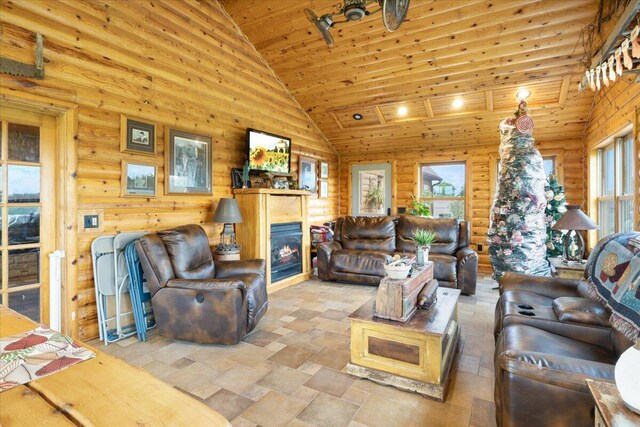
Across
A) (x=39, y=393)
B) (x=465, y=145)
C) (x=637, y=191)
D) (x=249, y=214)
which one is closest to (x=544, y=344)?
(x=39, y=393)

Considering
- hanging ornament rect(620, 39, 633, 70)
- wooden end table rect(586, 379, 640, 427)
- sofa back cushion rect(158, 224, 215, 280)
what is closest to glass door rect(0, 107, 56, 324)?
sofa back cushion rect(158, 224, 215, 280)

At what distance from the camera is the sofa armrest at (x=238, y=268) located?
3408mm

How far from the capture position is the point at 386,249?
16.5 feet

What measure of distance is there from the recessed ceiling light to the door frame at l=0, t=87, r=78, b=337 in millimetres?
5251

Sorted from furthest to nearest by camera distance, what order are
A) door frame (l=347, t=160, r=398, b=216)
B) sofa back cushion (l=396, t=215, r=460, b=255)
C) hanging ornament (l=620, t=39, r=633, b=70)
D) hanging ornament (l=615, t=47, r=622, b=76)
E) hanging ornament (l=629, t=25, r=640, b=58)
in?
door frame (l=347, t=160, r=398, b=216) < sofa back cushion (l=396, t=215, r=460, b=255) < hanging ornament (l=615, t=47, r=622, b=76) < hanging ornament (l=620, t=39, r=633, b=70) < hanging ornament (l=629, t=25, r=640, b=58)

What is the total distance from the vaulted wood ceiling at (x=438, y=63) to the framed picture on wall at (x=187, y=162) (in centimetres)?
179

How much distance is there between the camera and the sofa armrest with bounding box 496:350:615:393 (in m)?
1.24

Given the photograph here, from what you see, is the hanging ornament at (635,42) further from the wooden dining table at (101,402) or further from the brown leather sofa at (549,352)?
the wooden dining table at (101,402)

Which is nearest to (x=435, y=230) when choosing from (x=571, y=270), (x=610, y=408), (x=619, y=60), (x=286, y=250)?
(x=571, y=270)

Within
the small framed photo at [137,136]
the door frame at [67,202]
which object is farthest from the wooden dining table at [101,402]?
the small framed photo at [137,136]

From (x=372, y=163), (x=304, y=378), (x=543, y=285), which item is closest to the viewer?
(x=304, y=378)

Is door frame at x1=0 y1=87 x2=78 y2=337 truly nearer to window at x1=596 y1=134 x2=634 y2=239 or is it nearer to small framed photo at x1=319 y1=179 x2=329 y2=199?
small framed photo at x1=319 y1=179 x2=329 y2=199

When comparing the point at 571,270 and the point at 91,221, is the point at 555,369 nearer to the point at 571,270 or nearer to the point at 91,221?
the point at 571,270

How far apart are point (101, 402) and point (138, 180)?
119 inches
